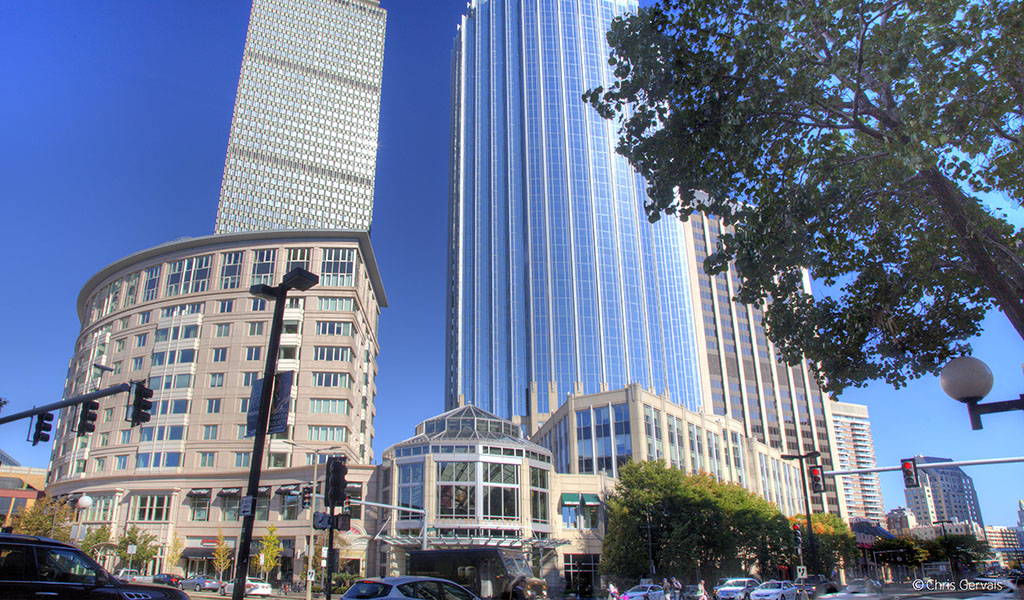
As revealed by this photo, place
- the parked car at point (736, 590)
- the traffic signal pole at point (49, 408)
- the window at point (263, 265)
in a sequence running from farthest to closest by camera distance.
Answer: the window at point (263, 265) → the parked car at point (736, 590) → the traffic signal pole at point (49, 408)

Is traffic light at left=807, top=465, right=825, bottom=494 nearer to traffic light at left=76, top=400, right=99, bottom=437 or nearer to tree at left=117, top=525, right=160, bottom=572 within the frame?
traffic light at left=76, top=400, right=99, bottom=437

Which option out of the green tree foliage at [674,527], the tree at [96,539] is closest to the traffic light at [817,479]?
the green tree foliage at [674,527]

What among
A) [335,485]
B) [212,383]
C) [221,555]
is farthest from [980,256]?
[212,383]

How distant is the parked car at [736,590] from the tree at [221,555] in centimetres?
4205

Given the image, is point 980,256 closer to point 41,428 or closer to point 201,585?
point 41,428

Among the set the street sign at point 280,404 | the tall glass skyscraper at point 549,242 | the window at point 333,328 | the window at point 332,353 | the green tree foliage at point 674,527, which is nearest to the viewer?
the street sign at point 280,404

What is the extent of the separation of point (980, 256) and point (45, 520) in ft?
220

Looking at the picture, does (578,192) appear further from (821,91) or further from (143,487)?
(821,91)

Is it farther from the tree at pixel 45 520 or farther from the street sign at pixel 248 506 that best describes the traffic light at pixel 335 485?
the tree at pixel 45 520

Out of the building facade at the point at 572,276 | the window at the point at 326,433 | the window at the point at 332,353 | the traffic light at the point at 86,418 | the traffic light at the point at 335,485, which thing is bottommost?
the traffic light at the point at 335,485

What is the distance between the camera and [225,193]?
13612 centimetres

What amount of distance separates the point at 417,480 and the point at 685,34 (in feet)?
156

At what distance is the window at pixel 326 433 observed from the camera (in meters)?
64.8

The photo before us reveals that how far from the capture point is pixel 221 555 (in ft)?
182
